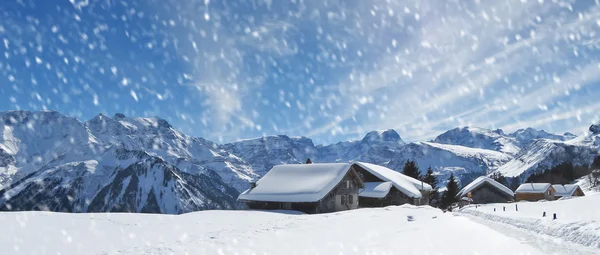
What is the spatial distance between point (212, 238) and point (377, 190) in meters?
40.7

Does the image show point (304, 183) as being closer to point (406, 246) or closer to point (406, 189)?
point (406, 189)

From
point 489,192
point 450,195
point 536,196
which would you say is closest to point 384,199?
point 450,195

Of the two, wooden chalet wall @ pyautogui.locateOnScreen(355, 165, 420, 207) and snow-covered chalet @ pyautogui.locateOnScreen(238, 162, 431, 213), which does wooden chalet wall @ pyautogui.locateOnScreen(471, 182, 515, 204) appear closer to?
wooden chalet wall @ pyautogui.locateOnScreen(355, 165, 420, 207)

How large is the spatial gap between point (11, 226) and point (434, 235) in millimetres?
18682

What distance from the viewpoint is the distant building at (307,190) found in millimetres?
43188

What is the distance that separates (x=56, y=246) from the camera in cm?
1493

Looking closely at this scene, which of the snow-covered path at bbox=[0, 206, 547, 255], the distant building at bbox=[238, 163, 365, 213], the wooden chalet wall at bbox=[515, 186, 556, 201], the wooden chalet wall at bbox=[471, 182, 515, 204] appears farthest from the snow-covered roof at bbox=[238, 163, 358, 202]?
the wooden chalet wall at bbox=[515, 186, 556, 201]

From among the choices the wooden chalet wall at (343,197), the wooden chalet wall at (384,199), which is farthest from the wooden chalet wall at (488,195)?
the wooden chalet wall at (343,197)

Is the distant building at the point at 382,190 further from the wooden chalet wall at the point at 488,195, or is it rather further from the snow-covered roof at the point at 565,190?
the snow-covered roof at the point at 565,190

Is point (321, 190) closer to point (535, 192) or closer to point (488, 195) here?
point (488, 195)

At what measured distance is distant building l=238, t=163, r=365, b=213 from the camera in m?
43.2

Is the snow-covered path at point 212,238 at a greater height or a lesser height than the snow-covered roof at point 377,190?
lesser

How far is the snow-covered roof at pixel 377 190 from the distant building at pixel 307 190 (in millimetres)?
3127

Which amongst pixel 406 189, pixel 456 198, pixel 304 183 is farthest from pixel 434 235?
pixel 456 198
